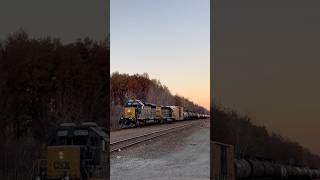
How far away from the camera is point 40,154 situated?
16.8m

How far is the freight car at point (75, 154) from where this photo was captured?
16125 mm

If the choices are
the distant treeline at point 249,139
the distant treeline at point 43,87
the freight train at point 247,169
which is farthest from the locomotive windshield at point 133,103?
the freight train at point 247,169

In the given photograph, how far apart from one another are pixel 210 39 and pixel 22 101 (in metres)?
7.11

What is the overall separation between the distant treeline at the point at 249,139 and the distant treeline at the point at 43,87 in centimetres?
487

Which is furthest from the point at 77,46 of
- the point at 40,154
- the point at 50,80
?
the point at 40,154

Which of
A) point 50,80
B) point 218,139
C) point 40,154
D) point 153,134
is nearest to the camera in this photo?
point 40,154

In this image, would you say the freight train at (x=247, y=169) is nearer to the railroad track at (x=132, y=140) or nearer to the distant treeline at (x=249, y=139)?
the distant treeline at (x=249, y=139)

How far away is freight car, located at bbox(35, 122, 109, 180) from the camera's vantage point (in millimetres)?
16125

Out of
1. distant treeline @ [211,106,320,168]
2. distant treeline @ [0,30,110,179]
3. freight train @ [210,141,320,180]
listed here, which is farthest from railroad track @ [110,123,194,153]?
freight train @ [210,141,320,180]

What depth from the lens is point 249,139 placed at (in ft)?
68.3

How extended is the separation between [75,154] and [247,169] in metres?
6.69

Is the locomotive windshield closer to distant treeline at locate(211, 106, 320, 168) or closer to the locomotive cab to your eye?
the locomotive cab

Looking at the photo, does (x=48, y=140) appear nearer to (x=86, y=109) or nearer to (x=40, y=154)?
(x=40, y=154)

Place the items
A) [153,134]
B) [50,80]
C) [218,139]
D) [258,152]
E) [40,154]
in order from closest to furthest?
[40,154] < [50,80] < [218,139] < [258,152] < [153,134]
